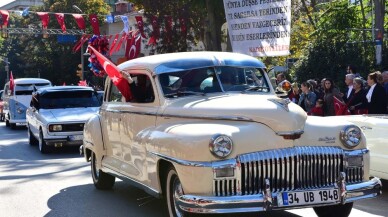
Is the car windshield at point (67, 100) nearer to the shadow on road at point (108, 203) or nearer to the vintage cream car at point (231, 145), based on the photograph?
the shadow on road at point (108, 203)

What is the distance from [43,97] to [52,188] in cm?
711

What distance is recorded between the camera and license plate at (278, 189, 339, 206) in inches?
243

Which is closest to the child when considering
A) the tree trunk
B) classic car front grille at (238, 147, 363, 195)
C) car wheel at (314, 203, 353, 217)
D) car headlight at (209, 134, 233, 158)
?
car wheel at (314, 203, 353, 217)

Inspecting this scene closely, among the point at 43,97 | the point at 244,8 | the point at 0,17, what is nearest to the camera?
the point at 244,8

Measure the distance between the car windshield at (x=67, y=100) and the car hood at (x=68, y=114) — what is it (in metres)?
0.29

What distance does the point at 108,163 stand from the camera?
9.31 metres

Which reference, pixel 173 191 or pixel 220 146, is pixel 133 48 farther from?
pixel 220 146

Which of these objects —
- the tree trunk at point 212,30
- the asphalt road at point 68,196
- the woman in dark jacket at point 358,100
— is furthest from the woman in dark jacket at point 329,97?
the tree trunk at point 212,30

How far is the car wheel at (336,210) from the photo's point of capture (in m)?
7.17

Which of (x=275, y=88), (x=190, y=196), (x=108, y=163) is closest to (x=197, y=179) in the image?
(x=190, y=196)

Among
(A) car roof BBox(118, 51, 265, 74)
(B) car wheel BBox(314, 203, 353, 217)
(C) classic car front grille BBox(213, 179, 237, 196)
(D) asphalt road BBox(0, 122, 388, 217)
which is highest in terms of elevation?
(A) car roof BBox(118, 51, 265, 74)

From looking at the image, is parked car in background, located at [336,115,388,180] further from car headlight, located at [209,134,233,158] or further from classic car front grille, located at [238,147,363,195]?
car headlight, located at [209,134,233,158]

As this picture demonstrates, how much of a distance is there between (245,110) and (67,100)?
11121 mm

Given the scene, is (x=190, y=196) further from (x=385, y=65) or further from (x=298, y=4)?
(x=298, y=4)
